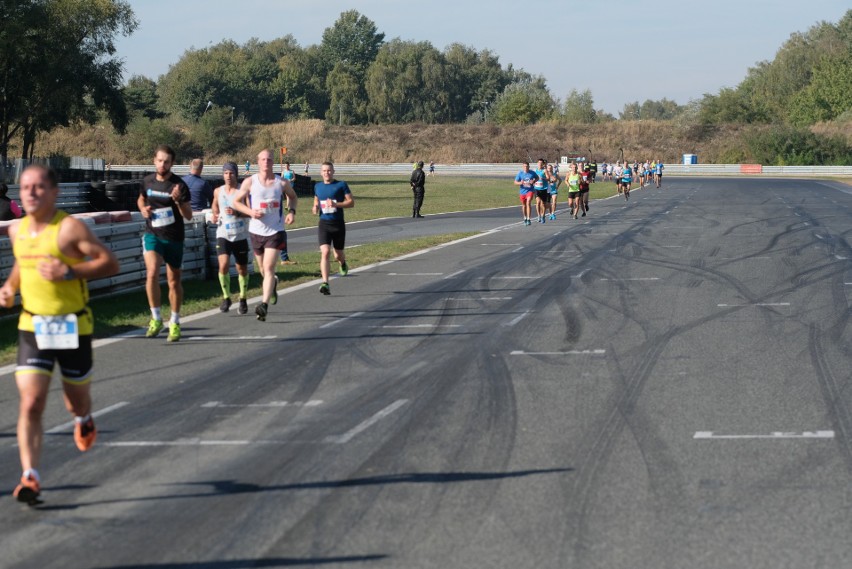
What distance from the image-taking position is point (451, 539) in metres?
5.55

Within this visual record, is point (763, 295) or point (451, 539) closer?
point (451, 539)

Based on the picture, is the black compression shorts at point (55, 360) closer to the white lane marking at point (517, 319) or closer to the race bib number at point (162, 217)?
the race bib number at point (162, 217)

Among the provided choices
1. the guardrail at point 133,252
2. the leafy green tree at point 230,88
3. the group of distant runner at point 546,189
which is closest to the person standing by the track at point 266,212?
the guardrail at point 133,252

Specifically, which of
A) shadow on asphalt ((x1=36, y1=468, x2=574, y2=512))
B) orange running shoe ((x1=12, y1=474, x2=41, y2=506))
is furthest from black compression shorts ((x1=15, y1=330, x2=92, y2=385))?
shadow on asphalt ((x1=36, y1=468, x2=574, y2=512))

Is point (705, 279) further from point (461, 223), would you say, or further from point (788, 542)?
point (461, 223)

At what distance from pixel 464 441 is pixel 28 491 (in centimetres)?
269

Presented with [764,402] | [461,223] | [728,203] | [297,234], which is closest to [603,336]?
[764,402]

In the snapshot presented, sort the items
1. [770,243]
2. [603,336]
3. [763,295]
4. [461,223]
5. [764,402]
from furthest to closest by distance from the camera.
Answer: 1. [461,223]
2. [770,243]
3. [763,295]
4. [603,336]
5. [764,402]

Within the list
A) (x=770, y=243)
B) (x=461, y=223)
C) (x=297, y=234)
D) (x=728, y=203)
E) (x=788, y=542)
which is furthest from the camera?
(x=728, y=203)

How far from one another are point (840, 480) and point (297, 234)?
23954 mm

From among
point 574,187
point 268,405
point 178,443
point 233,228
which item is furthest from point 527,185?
point 178,443

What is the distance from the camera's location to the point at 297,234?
1168 inches

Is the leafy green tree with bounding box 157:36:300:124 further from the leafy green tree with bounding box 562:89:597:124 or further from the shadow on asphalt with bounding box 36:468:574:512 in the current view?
the shadow on asphalt with bounding box 36:468:574:512

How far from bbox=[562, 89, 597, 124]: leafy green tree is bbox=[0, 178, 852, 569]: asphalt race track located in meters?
141
